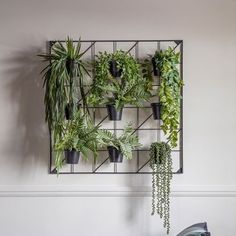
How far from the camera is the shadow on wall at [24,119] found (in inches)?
87.5

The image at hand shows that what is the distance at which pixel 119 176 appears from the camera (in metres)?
2.23

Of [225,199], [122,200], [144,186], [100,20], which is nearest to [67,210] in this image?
[122,200]

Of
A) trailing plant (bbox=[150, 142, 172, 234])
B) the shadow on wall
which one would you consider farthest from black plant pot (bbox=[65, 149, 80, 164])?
trailing plant (bbox=[150, 142, 172, 234])

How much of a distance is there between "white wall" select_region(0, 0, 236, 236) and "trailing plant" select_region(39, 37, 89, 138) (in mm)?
189

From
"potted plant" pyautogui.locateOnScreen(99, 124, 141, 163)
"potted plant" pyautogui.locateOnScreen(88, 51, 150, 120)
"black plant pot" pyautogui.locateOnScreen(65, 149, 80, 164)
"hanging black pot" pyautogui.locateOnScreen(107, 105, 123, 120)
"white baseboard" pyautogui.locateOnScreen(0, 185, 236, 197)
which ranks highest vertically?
"potted plant" pyautogui.locateOnScreen(88, 51, 150, 120)

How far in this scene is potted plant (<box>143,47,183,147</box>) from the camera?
6.77ft

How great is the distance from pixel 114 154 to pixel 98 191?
323 millimetres

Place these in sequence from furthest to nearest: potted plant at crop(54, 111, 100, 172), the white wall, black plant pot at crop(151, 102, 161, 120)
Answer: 1. the white wall
2. black plant pot at crop(151, 102, 161, 120)
3. potted plant at crop(54, 111, 100, 172)

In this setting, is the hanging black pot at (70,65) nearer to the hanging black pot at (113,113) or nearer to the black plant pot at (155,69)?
the hanging black pot at (113,113)

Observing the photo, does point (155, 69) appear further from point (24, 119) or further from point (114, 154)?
point (24, 119)

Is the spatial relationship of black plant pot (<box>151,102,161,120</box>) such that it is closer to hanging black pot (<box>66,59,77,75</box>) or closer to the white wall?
the white wall

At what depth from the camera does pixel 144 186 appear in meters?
2.22

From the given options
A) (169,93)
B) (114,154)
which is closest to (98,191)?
(114,154)

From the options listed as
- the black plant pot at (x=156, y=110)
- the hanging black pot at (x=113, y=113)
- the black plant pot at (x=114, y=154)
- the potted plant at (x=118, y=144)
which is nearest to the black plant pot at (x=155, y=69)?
the black plant pot at (x=156, y=110)
